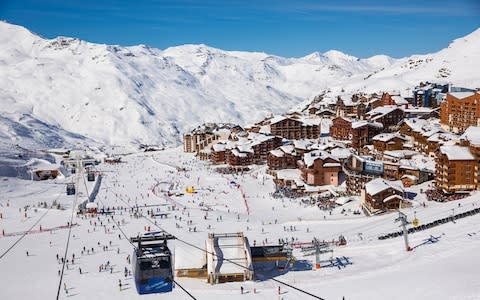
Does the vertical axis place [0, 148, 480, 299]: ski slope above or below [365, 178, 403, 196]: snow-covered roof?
below

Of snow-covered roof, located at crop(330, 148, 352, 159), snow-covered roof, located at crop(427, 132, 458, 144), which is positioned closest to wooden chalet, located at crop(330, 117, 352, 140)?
snow-covered roof, located at crop(330, 148, 352, 159)

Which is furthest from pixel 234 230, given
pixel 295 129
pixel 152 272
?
pixel 295 129

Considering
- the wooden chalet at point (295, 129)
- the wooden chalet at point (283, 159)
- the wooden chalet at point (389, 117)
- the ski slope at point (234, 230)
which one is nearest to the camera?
the ski slope at point (234, 230)

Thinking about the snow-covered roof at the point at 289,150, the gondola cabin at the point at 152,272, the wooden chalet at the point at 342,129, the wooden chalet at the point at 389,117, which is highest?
the wooden chalet at the point at 389,117

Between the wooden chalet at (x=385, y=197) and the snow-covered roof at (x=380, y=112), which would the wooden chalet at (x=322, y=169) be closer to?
the wooden chalet at (x=385, y=197)

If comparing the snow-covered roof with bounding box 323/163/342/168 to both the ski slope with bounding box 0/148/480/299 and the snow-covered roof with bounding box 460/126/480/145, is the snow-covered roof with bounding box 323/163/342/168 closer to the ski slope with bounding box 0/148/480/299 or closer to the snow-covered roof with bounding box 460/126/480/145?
the ski slope with bounding box 0/148/480/299

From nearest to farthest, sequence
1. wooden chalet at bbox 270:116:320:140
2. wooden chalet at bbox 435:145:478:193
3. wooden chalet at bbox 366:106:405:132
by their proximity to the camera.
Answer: wooden chalet at bbox 435:145:478:193
wooden chalet at bbox 366:106:405:132
wooden chalet at bbox 270:116:320:140

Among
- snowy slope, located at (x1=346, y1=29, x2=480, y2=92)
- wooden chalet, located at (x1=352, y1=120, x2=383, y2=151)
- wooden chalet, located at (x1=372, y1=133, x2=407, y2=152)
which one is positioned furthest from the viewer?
snowy slope, located at (x1=346, y1=29, x2=480, y2=92)

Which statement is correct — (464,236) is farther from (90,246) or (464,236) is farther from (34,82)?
(34,82)

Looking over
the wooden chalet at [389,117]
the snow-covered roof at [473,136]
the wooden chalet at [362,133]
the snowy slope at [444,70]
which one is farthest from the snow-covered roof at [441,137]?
the snowy slope at [444,70]

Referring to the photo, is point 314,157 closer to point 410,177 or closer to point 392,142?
point 410,177

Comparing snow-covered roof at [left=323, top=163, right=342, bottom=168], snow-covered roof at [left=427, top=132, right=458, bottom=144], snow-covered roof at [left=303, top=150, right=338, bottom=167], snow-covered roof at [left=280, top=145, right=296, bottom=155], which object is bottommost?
snow-covered roof at [left=323, top=163, right=342, bottom=168]
